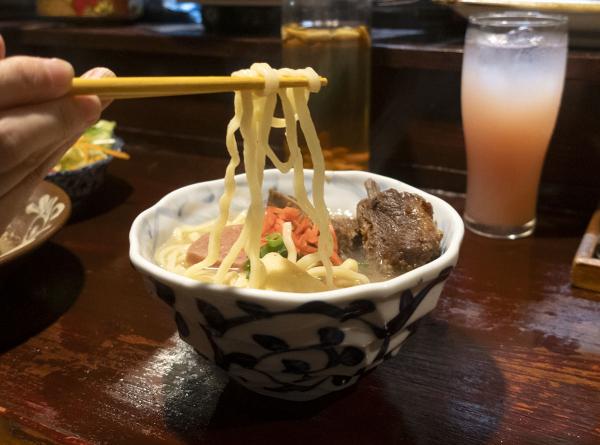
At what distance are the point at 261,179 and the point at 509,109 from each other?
76 cm

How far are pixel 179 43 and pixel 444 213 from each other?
1353 millimetres

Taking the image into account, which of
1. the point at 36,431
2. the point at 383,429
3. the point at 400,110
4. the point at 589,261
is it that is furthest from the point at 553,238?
the point at 36,431

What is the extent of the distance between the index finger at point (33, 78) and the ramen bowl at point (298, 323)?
234 millimetres

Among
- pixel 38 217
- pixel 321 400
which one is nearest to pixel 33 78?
pixel 321 400

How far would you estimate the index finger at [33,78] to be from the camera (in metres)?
0.64

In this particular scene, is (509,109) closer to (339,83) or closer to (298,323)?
(339,83)

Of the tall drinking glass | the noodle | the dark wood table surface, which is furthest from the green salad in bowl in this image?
the tall drinking glass

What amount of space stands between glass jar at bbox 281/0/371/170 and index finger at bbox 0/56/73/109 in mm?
1021

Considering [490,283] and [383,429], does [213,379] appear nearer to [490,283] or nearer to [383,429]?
[383,429]

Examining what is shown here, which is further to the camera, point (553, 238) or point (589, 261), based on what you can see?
point (553, 238)

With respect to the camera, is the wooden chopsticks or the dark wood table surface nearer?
the wooden chopsticks

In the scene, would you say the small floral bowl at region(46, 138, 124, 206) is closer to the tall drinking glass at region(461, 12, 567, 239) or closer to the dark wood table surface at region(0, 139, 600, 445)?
the dark wood table surface at region(0, 139, 600, 445)

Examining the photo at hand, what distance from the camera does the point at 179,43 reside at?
1993 millimetres

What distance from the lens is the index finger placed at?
643 millimetres
